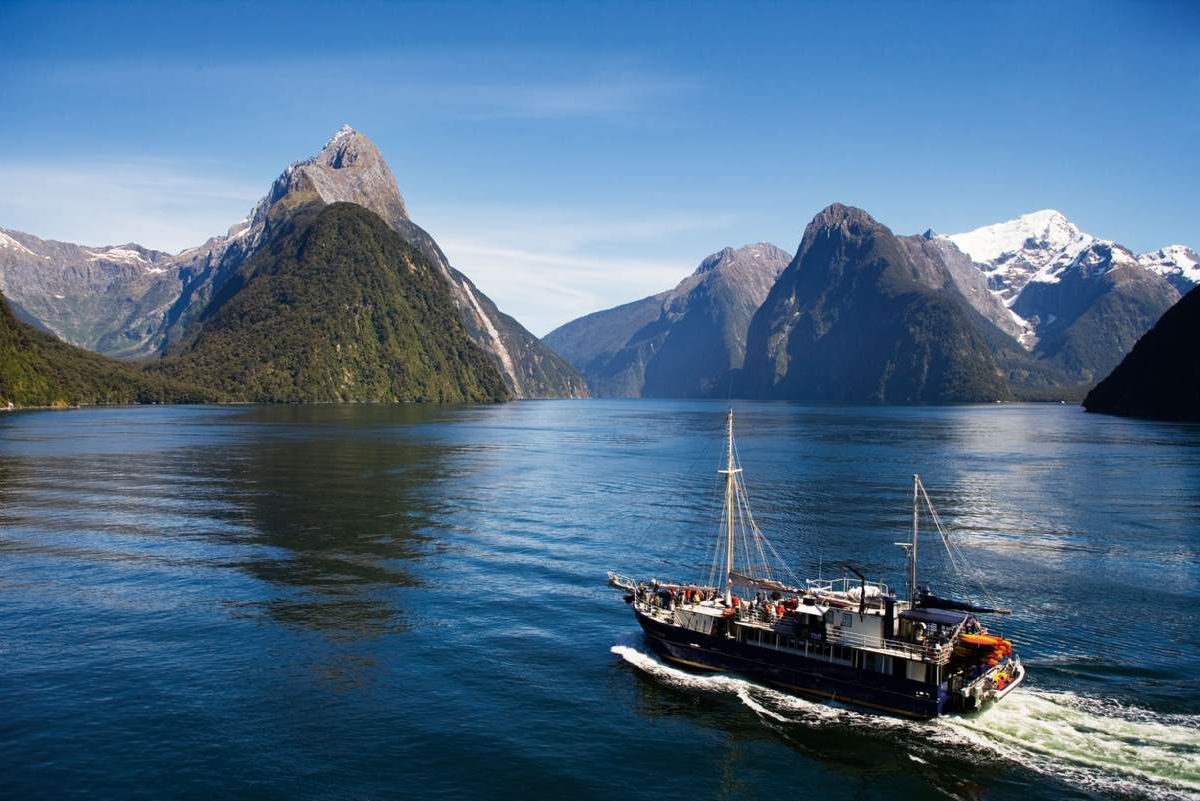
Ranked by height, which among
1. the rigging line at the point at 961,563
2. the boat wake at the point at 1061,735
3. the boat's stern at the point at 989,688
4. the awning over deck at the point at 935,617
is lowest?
the boat wake at the point at 1061,735

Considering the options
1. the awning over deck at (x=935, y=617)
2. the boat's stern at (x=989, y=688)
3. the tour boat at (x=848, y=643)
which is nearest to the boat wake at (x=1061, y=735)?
the boat's stern at (x=989, y=688)

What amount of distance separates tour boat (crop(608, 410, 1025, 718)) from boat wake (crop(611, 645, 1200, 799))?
4.05 feet

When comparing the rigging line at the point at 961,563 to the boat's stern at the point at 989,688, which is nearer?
the boat's stern at the point at 989,688

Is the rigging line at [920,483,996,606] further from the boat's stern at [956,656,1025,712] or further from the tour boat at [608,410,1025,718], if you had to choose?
the boat's stern at [956,656,1025,712]

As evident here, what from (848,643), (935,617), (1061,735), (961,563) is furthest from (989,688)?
(961,563)

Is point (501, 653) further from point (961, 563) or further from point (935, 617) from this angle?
point (961, 563)

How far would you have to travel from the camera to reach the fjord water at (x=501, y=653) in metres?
41.4

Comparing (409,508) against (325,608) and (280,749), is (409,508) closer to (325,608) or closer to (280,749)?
(325,608)

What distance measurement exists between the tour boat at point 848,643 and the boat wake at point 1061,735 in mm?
1234

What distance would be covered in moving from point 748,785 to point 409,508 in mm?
73075

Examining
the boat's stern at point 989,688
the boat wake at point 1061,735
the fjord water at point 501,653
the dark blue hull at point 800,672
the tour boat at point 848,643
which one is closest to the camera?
the boat wake at point 1061,735

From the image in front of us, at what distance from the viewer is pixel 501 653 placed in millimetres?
55656

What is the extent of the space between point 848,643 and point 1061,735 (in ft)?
39.2

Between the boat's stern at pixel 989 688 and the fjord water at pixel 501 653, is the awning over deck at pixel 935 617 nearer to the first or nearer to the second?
the boat's stern at pixel 989 688
